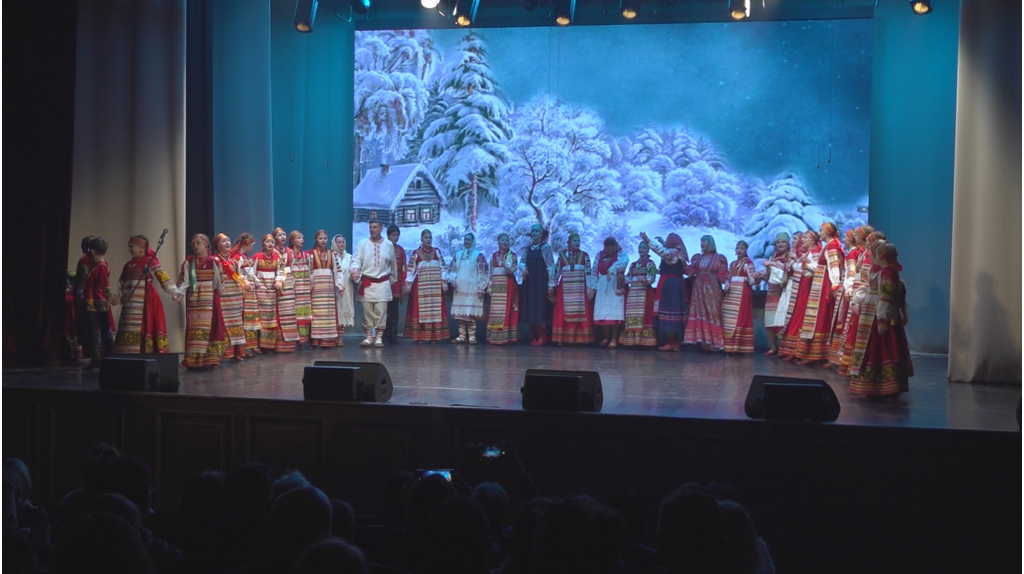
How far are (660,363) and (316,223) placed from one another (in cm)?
460

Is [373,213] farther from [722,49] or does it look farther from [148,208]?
[722,49]

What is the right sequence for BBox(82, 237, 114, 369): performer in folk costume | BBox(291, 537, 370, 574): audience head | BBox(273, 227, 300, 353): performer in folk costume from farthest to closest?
BBox(273, 227, 300, 353): performer in folk costume, BBox(82, 237, 114, 369): performer in folk costume, BBox(291, 537, 370, 574): audience head

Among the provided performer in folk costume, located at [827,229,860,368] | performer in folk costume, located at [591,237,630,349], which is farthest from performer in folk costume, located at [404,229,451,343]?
performer in folk costume, located at [827,229,860,368]

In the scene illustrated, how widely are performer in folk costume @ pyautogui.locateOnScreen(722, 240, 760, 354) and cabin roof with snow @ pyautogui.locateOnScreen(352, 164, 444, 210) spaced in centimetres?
348

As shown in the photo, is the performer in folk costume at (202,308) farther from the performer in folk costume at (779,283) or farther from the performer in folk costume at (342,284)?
the performer in folk costume at (779,283)

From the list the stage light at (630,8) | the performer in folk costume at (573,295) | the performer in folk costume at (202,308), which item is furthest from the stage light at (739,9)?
the performer in folk costume at (202,308)

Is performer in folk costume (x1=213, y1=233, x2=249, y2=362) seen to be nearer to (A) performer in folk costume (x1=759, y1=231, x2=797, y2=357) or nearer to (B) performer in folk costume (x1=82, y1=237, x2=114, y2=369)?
(B) performer in folk costume (x1=82, y1=237, x2=114, y2=369)

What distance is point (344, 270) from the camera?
8383mm

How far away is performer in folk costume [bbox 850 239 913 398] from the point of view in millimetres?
5023

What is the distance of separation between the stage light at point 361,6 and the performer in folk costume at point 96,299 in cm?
324

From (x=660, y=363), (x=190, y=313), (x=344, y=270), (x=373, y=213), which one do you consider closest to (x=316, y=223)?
(x=373, y=213)

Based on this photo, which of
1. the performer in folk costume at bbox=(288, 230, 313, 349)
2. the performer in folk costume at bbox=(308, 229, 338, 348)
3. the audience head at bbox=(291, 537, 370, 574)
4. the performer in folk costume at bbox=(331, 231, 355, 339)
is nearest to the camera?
the audience head at bbox=(291, 537, 370, 574)

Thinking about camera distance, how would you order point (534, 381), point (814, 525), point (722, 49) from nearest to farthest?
point (814, 525), point (534, 381), point (722, 49)

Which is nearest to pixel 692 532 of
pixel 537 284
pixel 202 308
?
pixel 202 308
